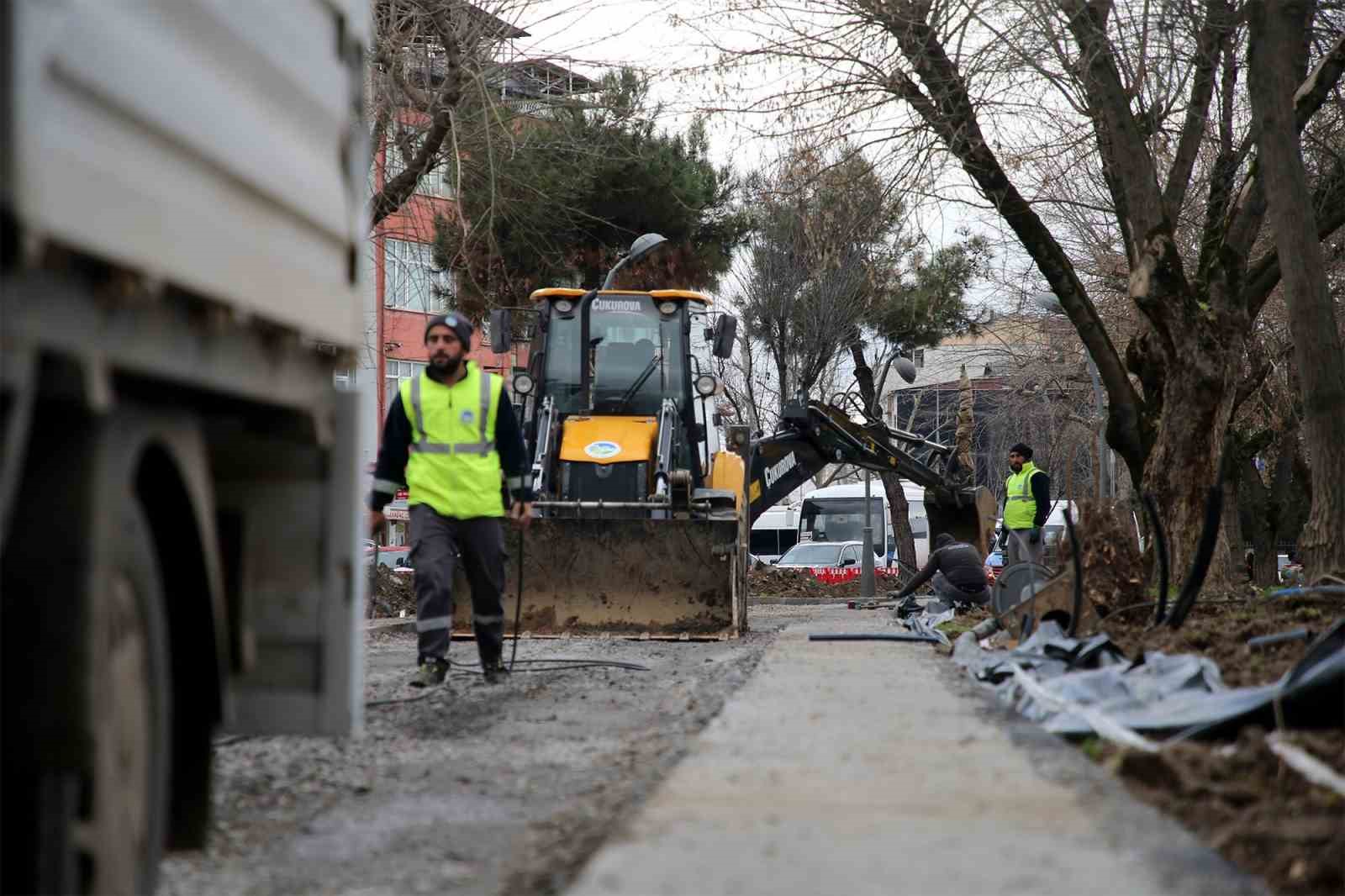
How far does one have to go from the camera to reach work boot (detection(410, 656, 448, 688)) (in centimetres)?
892

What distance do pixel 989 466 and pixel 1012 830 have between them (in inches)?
2155

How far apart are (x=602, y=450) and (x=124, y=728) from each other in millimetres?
11813

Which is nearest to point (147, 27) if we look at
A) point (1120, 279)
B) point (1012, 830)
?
point (1012, 830)

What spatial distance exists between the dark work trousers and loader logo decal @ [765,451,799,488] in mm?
13842

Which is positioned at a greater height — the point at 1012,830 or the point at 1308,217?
the point at 1308,217

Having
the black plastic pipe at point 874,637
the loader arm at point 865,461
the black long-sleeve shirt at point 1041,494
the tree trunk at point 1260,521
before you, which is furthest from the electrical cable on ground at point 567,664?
the tree trunk at point 1260,521

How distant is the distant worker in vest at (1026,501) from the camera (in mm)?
17422

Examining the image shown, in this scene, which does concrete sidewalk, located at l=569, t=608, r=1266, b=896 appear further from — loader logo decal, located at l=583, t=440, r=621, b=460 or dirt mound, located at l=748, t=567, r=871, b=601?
dirt mound, located at l=748, t=567, r=871, b=601

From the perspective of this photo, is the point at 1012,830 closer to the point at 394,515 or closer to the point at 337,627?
the point at 337,627

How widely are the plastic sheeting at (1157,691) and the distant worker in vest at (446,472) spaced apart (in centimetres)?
270

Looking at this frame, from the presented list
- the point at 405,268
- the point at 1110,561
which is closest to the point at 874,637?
the point at 1110,561

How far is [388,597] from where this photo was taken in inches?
822

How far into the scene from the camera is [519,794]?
19.0 feet

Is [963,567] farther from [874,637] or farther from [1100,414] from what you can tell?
[1100,414]
